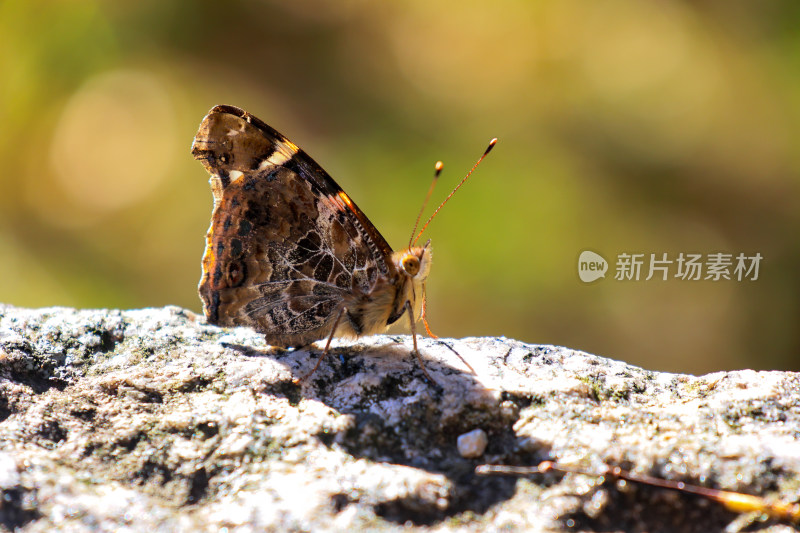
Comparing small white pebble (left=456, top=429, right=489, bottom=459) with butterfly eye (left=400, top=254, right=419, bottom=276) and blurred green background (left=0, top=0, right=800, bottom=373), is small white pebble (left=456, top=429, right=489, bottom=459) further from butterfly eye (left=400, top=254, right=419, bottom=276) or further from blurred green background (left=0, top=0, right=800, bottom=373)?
blurred green background (left=0, top=0, right=800, bottom=373)

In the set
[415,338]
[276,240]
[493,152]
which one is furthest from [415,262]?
[493,152]

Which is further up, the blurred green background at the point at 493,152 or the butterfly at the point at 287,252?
the blurred green background at the point at 493,152

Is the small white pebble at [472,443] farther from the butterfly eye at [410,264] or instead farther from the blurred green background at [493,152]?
the blurred green background at [493,152]

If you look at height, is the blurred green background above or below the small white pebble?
above

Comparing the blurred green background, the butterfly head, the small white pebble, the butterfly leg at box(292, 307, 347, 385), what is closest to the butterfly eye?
the butterfly head

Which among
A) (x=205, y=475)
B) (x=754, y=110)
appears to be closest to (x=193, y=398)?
(x=205, y=475)

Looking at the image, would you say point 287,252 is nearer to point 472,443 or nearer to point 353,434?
point 353,434

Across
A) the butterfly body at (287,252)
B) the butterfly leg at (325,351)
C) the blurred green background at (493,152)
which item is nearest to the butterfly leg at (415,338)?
the butterfly body at (287,252)
